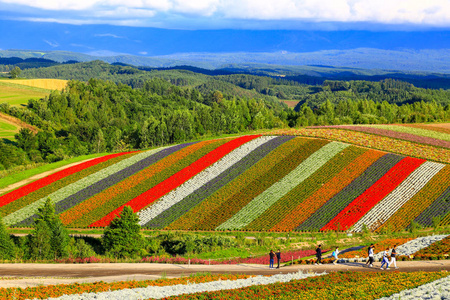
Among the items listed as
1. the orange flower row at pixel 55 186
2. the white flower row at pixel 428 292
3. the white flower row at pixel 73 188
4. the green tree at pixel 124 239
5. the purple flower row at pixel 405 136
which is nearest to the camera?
the white flower row at pixel 428 292

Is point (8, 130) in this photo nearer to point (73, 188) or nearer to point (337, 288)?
point (73, 188)

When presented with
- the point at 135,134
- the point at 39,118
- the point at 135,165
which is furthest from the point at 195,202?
the point at 39,118

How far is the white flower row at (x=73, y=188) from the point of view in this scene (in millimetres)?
50500

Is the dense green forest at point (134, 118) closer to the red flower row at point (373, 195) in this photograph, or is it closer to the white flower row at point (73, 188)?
the white flower row at point (73, 188)

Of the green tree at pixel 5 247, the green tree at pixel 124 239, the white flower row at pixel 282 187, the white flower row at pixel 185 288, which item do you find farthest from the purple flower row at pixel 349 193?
the green tree at pixel 5 247

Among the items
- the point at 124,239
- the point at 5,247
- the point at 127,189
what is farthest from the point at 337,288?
the point at 127,189

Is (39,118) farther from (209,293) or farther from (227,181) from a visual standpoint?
(209,293)

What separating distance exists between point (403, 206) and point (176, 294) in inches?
1248

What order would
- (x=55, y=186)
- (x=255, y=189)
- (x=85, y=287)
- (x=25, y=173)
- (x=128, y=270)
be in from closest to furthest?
(x=85, y=287) → (x=128, y=270) → (x=255, y=189) → (x=55, y=186) → (x=25, y=173)

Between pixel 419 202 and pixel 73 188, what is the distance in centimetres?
4295

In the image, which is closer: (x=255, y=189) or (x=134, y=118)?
(x=255, y=189)

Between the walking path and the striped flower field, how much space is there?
15.0m

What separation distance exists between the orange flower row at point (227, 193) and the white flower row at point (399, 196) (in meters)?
14.4

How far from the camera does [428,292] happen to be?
19781 millimetres
